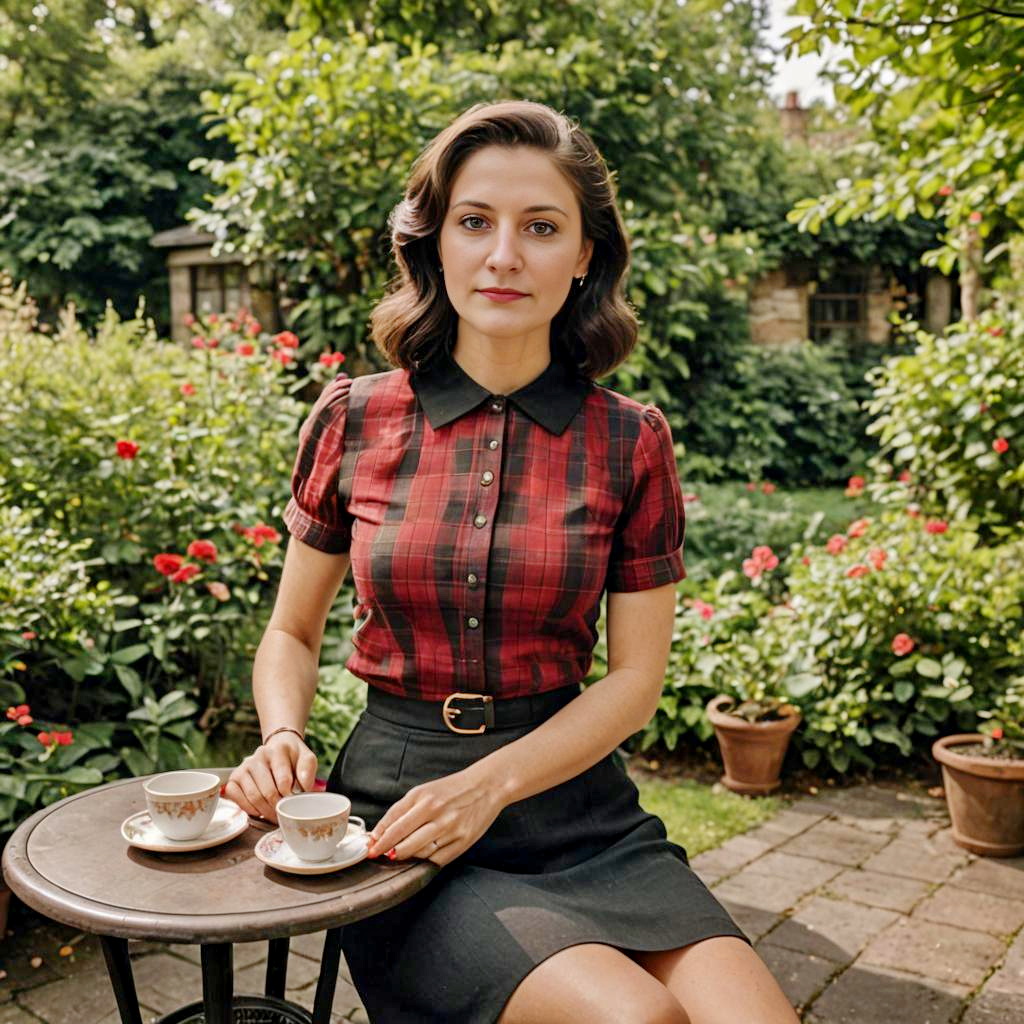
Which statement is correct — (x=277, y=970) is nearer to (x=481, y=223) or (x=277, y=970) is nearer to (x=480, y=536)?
(x=480, y=536)

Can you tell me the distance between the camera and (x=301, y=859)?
140cm

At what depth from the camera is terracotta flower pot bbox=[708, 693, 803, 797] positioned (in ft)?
13.3

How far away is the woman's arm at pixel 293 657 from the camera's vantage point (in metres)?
1.64

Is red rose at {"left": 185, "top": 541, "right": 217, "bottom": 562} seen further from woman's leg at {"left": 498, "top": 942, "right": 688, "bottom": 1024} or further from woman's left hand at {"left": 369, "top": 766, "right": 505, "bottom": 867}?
woman's leg at {"left": 498, "top": 942, "right": 688, "bottom": 1024}

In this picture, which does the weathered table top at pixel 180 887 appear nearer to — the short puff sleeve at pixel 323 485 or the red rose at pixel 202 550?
the short puff sleeve at pixel 323 485

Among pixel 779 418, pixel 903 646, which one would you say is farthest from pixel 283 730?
pixel 779 418

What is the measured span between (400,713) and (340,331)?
4402 mm

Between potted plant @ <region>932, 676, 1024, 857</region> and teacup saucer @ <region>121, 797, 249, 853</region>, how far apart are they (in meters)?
2.70

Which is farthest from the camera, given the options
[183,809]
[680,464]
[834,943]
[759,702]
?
[680,464]

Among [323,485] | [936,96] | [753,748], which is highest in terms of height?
[936,96]

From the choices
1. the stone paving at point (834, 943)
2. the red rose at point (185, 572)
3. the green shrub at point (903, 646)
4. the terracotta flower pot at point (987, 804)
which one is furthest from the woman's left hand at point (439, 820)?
the green shrub at point (903, 646)

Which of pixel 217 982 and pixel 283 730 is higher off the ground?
pixel 283 730

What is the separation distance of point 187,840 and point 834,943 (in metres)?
2.05

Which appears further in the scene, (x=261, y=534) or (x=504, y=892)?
(x=261, y=534)
